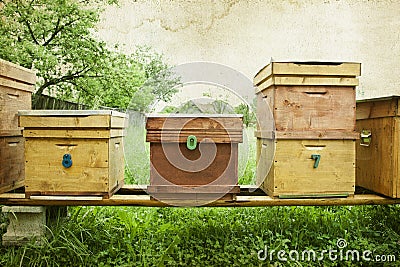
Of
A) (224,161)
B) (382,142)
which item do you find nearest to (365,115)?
(382,142)

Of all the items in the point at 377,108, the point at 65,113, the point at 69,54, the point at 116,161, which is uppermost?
the point at 69,54

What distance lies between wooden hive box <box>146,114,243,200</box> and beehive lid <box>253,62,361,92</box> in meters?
0.34

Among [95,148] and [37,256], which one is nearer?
[95,148]

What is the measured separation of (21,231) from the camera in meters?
2.44

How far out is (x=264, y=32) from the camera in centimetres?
429

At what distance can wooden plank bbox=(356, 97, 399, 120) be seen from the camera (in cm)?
234

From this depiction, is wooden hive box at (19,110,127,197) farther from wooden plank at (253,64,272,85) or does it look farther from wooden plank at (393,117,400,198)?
wooden plank at (393,117,400,198)

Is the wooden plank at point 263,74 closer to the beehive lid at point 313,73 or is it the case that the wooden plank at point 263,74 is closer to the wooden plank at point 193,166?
the beehive lid at point 313,73

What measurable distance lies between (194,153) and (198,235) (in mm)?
811

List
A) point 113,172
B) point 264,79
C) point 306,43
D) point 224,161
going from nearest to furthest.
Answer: point 224,161 → point 113,172 → point 264,79 → point 306,43

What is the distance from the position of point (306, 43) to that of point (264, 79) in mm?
1960

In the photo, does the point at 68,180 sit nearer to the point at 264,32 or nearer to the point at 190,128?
the point at 190,128

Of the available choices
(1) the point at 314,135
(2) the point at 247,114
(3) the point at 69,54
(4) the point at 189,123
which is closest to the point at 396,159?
(1) the point at 314,135

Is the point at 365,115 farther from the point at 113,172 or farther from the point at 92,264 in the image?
the point at 92,264
